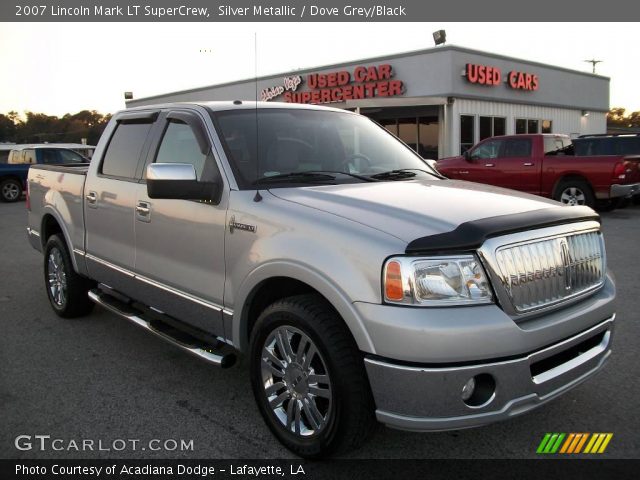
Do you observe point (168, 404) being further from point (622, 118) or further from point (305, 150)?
point (622, 118)

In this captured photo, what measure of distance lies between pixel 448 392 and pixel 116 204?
3014 mm

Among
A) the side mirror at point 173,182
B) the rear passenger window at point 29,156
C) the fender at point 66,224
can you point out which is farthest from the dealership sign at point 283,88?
the side mirror at point 173,182

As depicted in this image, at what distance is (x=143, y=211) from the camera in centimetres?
396

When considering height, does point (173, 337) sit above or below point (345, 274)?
below

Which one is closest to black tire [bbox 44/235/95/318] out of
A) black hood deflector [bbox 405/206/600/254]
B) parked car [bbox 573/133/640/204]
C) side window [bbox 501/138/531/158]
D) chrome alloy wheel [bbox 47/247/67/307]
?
chrome alloy wheel [bbox 47/247/67/307]

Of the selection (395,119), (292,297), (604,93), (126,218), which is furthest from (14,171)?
(604,93)

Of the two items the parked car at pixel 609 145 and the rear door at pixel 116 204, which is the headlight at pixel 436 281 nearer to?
the rear door at pixel 116 204

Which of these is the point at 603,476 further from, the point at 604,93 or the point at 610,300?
the point at 604,93

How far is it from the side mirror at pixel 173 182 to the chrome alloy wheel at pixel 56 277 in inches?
103

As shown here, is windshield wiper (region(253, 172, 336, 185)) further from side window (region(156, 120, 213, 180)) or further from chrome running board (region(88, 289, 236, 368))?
chrome running board (region(88, 289, 236, 368))

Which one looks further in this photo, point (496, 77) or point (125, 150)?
point (496, 77)

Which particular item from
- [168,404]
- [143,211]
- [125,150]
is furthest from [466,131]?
[168,404]

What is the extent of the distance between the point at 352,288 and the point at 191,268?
1379mm

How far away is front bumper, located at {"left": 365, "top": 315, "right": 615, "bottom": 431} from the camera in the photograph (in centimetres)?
238
